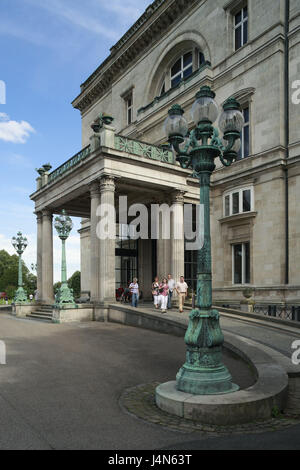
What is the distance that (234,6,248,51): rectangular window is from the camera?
2216cm

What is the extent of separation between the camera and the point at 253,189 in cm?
2086

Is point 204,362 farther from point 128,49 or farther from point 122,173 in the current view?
point 128,49

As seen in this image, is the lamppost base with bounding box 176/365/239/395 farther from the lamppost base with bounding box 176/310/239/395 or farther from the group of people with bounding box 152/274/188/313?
the group of people with bounding box 152/274/188/313

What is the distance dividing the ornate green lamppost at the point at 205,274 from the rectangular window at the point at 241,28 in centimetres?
1755

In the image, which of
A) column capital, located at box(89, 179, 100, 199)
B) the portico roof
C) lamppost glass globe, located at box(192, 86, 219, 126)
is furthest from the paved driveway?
the portico roof

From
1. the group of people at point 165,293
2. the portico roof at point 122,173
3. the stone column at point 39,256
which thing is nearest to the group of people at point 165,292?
the group of people at point 165,293

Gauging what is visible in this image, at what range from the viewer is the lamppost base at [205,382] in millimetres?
6270

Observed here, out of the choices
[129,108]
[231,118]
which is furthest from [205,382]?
[129,108]

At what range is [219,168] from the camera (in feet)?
75.6

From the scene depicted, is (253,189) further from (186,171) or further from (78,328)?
(78,328)

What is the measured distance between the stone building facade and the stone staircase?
130 centimetres

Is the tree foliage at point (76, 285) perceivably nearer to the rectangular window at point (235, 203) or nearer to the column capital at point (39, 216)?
the column capital at point (39, 216)
